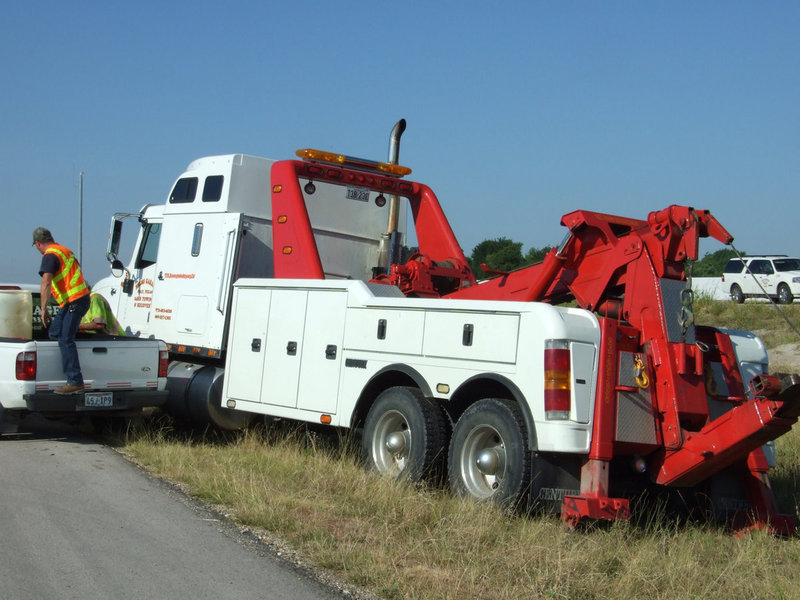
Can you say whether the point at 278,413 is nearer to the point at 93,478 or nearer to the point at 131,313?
the point at 93,478

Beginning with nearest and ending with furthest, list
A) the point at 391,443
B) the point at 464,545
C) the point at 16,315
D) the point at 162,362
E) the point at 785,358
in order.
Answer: the point at 464,545 → the point at 391,443 → the point at 162,362 → the point at 16,315 → the point at 785,358

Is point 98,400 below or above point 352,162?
below

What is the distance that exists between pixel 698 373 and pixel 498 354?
5.06 feet

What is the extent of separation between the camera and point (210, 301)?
460 inches

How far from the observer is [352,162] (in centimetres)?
1147

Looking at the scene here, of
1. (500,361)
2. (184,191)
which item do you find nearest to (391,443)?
(500,361)

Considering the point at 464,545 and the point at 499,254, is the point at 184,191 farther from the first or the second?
the point at 499,254

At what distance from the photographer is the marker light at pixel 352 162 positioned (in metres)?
11.1

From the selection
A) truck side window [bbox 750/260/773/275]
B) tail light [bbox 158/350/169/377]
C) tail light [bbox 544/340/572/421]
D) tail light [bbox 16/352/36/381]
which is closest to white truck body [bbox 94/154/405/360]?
tail light [bbox 158/350/169/377]

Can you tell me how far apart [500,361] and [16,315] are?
22.1 ft

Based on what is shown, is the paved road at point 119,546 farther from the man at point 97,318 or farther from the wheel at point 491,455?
the man at point 97,318

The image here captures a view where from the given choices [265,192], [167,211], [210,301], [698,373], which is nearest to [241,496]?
[698,373]

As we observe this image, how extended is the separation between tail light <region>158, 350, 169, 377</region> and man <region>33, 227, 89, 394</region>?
970 mm

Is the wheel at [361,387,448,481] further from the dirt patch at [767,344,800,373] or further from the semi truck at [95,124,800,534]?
the dirt patch at [767,344,800,373]
